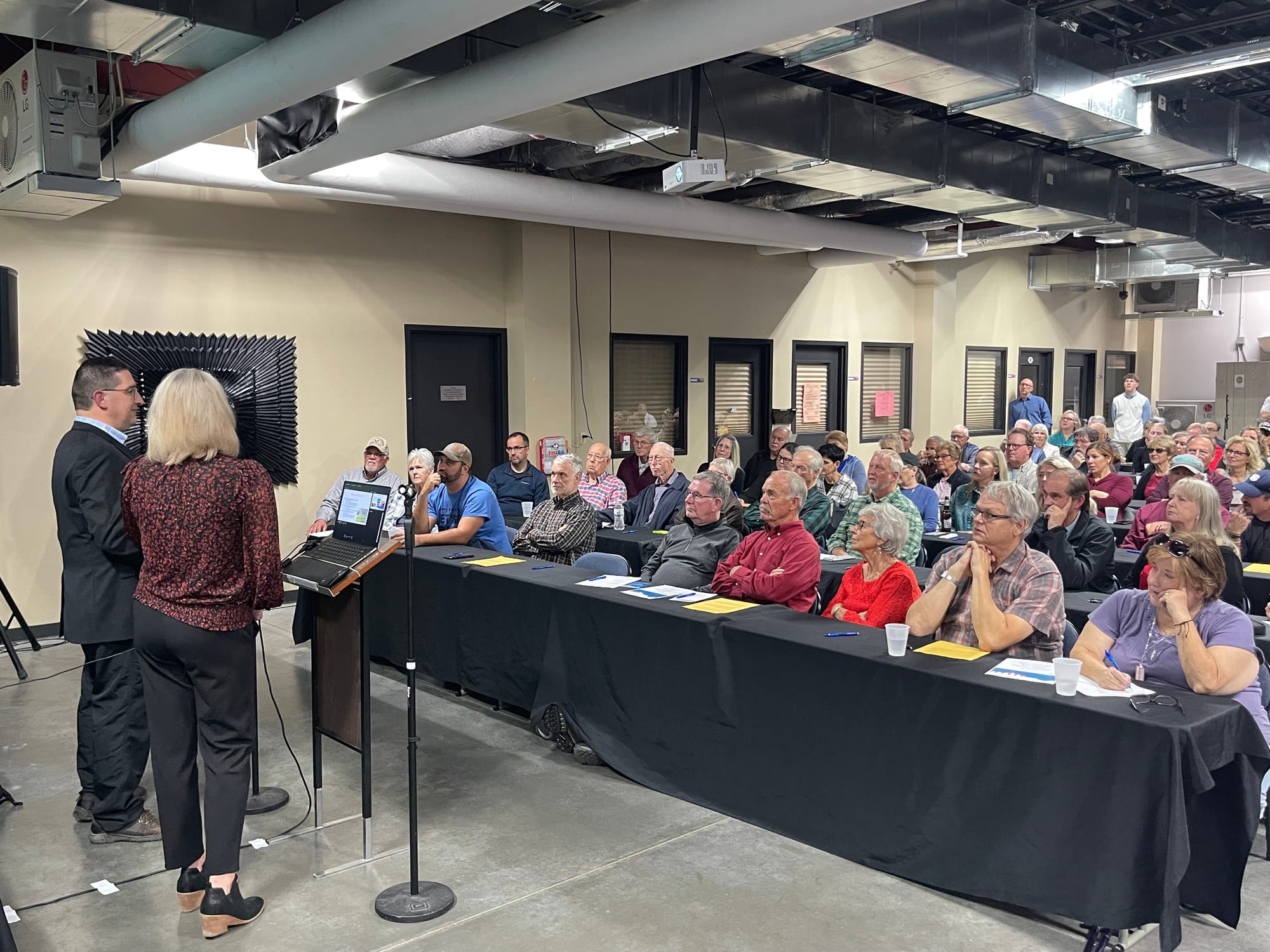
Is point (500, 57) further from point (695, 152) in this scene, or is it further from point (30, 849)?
point (30, 849)

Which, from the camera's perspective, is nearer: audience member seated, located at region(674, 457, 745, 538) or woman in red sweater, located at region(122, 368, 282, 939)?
woman in red sweater, located at region(122, 368, 282, 939)

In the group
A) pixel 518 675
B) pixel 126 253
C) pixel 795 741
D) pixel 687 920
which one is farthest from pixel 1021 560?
pixel 126 253

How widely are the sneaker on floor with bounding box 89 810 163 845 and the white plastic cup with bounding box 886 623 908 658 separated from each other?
8.55 ft

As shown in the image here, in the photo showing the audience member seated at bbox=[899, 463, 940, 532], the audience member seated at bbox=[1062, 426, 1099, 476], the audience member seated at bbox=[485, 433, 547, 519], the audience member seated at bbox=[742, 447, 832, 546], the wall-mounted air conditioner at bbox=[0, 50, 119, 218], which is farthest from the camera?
the audience member seated at bbox=[1062, 426, 1099, 476]

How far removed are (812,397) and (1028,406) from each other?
3167 mm

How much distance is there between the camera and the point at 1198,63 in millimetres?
4906

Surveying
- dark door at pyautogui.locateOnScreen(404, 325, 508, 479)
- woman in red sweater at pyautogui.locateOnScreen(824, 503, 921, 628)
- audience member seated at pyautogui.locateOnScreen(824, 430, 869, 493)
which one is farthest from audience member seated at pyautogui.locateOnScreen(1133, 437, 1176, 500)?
dark door at pyautogui.locateOnScreen(404, 325, 508, 479)

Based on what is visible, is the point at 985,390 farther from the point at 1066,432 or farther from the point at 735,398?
the point at 735,398

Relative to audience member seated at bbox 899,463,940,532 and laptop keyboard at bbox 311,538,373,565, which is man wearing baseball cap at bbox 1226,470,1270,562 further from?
laptop keyboard at bbox 311,538,373,565

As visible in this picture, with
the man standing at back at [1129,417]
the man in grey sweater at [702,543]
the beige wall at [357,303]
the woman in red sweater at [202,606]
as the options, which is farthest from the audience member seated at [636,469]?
the man standing at back at [1129,417]

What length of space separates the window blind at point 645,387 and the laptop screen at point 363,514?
634cm

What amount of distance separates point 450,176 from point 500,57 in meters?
2.40

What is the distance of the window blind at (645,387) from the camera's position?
986 centimetres

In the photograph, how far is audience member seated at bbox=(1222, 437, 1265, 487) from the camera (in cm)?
680
